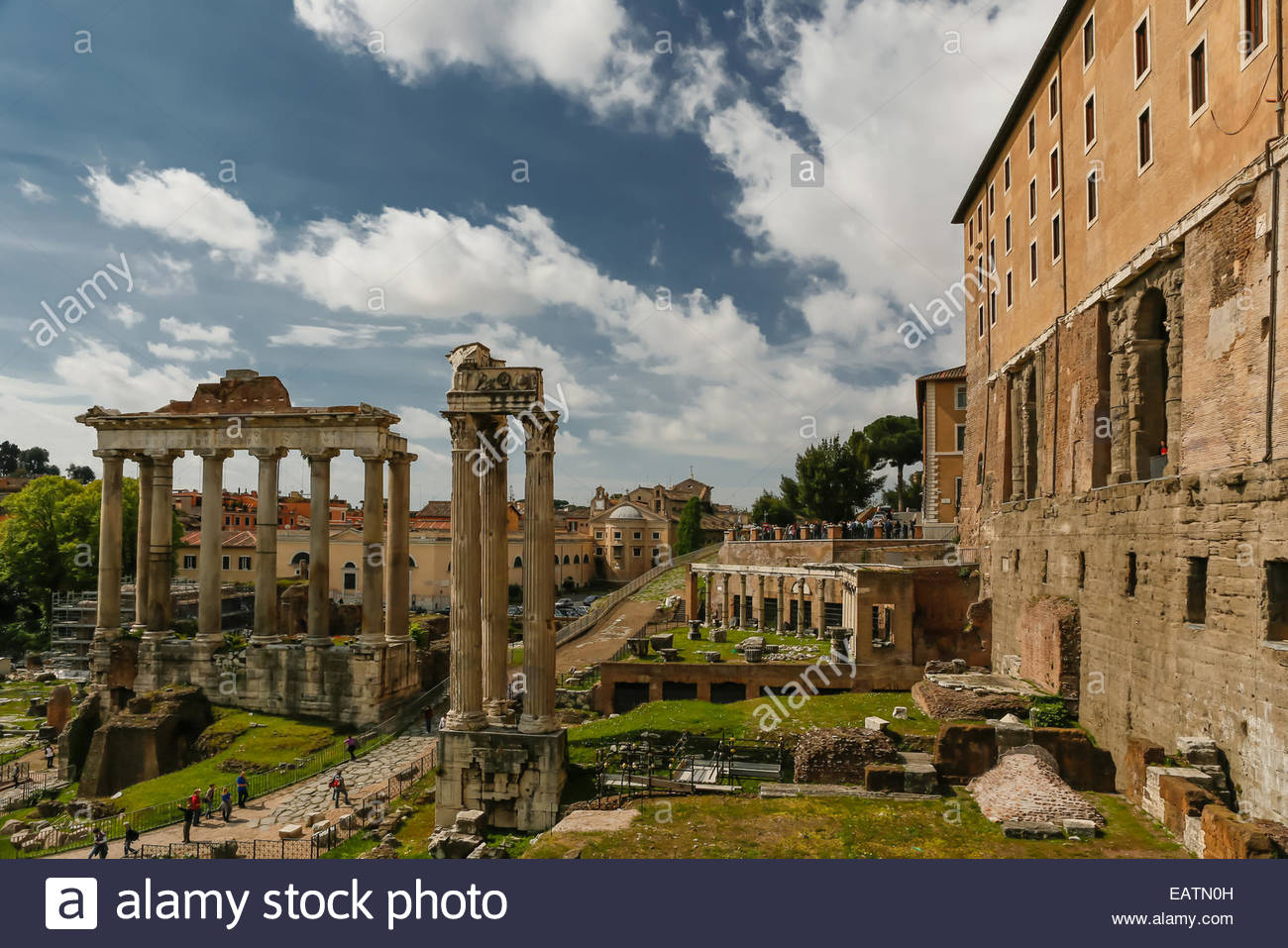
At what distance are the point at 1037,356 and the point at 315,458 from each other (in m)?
20.9

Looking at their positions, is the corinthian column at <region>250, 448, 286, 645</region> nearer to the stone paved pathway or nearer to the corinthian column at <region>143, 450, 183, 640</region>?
the corinthian column at <region>143, 450, 183, 640</region>

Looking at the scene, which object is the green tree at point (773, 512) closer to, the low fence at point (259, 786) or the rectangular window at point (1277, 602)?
the low fence at point (259, 786)

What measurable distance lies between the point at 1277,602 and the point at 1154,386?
764cm

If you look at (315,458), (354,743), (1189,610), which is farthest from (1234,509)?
(315,458)

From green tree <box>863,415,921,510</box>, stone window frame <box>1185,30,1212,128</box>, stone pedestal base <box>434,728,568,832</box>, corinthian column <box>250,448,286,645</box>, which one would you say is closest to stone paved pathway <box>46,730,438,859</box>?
stone pedestal base <box>434,728,568,832</box>

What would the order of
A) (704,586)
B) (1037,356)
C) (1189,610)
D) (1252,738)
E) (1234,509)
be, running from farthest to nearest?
1. (704,586)
2. (1037,356)
3. (1189,610)
4. (1234,509)
5. (1252,738)

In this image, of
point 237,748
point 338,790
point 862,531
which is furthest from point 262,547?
point 862,531

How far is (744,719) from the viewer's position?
20125 mm

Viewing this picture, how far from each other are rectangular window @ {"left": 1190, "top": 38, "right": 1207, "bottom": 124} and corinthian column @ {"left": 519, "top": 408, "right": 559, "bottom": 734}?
12026 millimetres

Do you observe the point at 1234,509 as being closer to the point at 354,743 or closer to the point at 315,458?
the point at 354,743

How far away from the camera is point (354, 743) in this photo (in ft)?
73.1

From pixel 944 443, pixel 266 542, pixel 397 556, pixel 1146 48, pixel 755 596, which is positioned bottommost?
pixel 755 596

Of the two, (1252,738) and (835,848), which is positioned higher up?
(1252,738)

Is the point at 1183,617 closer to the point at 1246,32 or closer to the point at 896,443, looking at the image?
the point at 1246,32
